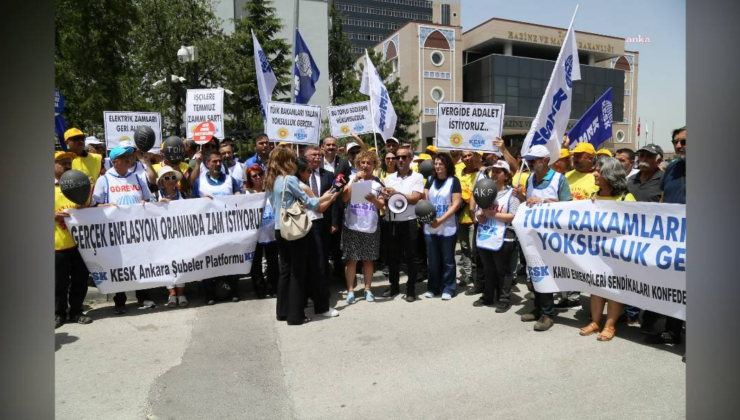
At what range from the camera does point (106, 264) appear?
255 inches

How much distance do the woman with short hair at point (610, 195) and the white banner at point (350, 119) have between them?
5151mm

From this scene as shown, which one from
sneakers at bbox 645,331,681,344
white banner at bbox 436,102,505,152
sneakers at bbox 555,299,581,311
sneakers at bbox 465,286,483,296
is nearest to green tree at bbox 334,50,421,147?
white banner at bbox 436,102,505,152

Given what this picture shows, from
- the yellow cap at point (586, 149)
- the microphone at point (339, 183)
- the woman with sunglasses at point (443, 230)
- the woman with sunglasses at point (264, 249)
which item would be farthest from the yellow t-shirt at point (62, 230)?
the yellow cap at point (586, 149)

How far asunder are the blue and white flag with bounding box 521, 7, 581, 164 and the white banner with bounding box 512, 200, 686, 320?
97 centimetres

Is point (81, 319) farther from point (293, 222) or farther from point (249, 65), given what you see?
point (249, 65)

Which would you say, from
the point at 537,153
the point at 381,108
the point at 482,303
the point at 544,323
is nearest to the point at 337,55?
the point at 381,108

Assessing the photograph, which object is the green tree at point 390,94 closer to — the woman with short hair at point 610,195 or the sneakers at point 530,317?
the sneakers at point 530,317

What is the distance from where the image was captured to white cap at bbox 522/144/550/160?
19.9ft

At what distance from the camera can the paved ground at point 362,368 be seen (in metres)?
3.95

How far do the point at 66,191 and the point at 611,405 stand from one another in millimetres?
5753

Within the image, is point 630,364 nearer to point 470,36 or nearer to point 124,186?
point 124,186

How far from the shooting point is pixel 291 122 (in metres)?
8.34

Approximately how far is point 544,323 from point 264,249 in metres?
4.02
